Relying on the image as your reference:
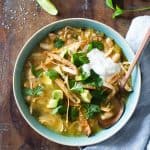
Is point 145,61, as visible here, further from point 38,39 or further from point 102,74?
point 38,39

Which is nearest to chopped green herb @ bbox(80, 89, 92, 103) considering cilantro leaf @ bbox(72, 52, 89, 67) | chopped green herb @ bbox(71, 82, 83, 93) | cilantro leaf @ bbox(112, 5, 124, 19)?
chopped green herb @ bbox(71, 82, 83, 93)

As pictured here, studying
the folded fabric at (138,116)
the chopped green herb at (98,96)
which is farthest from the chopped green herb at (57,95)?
the folded fabric at (138,116)

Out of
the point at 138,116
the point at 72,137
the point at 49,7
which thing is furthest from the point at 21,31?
the point at 138,116

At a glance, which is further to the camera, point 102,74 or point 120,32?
point 120,32

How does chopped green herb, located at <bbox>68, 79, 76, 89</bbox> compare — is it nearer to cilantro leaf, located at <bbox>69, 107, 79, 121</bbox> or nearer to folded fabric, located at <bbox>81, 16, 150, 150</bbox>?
cilantro leaf, located at <bbox>69, 107, 79, 121</bbox>

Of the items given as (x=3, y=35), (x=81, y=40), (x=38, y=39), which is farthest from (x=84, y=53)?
(x=3, y=35)

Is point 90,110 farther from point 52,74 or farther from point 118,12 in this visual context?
point 118,12

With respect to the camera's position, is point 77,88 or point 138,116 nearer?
point 77,88

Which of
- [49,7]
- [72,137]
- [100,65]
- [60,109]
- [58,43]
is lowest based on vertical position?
[72,137]
